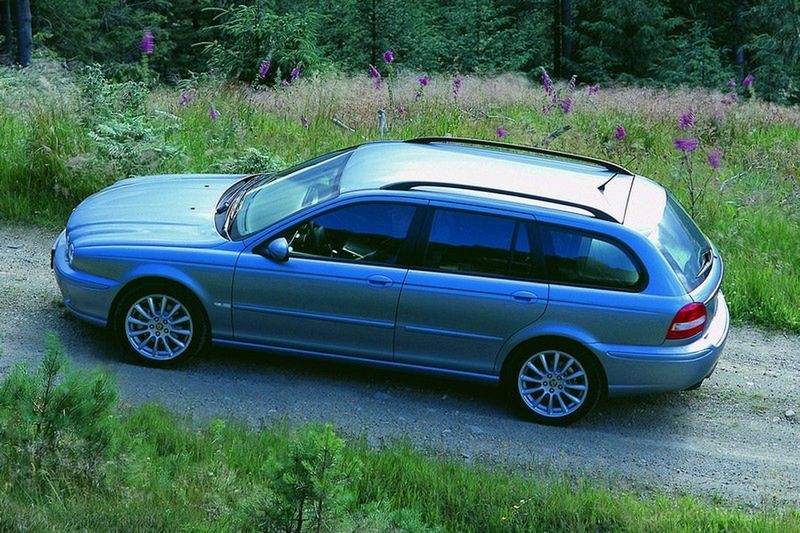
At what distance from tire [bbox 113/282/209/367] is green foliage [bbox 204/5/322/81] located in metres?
11.8

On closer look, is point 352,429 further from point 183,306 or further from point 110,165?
point 110,165

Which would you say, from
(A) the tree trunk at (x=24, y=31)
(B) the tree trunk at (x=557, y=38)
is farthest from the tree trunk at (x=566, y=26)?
(A) the tree trunk at (x=24, y=31)

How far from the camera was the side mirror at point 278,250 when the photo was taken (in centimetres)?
725

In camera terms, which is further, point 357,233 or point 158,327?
point 158,327

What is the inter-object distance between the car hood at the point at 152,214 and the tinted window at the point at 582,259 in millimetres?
2342

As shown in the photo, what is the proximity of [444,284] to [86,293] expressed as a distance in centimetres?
258

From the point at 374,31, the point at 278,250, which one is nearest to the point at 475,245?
the point at 278,250

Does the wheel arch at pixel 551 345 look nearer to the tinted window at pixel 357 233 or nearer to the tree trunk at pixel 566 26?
the tinted window at pixel 357 233

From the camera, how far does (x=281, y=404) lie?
7.25 metres

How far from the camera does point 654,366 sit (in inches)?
280

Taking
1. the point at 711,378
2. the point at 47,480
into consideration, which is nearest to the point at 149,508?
the point at 47,480

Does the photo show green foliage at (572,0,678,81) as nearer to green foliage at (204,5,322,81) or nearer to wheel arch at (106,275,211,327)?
green foliage at (204,5,322,81)

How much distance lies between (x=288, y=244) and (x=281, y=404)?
1114 millimetres

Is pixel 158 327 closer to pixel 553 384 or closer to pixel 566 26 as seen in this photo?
pixel 553 384
